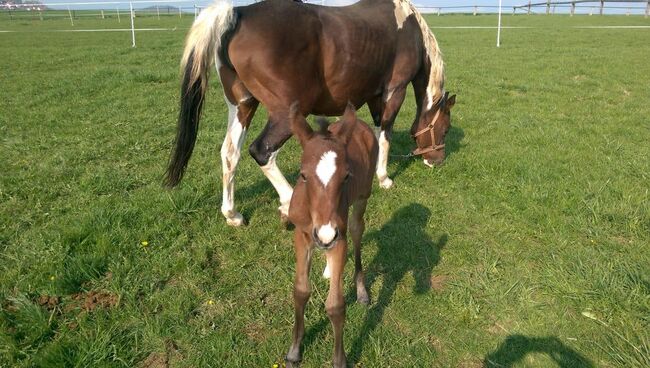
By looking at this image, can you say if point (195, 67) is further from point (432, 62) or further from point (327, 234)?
point (432, 62)

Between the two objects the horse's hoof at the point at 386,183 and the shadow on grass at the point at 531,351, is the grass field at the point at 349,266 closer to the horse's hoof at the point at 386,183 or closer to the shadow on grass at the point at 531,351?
the shadow on grass at the point at 531,351

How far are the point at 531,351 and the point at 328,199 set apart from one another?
5.46 ft

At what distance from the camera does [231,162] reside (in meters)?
4.29

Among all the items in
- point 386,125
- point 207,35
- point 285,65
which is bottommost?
point 386,125

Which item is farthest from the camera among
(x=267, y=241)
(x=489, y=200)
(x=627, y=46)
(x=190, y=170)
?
(x=627, y=46)

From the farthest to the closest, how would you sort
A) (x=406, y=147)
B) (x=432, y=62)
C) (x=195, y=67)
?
(x=406, y=147), (x=432, y=62), (x=195, y=67)

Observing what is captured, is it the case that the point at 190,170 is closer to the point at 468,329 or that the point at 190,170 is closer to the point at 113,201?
the point at 113,201

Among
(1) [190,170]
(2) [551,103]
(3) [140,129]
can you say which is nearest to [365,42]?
(1) [190,170]

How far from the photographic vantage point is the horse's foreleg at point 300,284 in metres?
2.47

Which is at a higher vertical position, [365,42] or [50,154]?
[365,42]

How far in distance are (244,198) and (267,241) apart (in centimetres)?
94

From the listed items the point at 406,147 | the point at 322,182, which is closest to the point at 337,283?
the point at 322,182

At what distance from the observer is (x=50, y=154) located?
583 cm

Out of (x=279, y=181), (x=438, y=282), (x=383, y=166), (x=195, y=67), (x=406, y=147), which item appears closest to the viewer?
(x=438, y=282)
